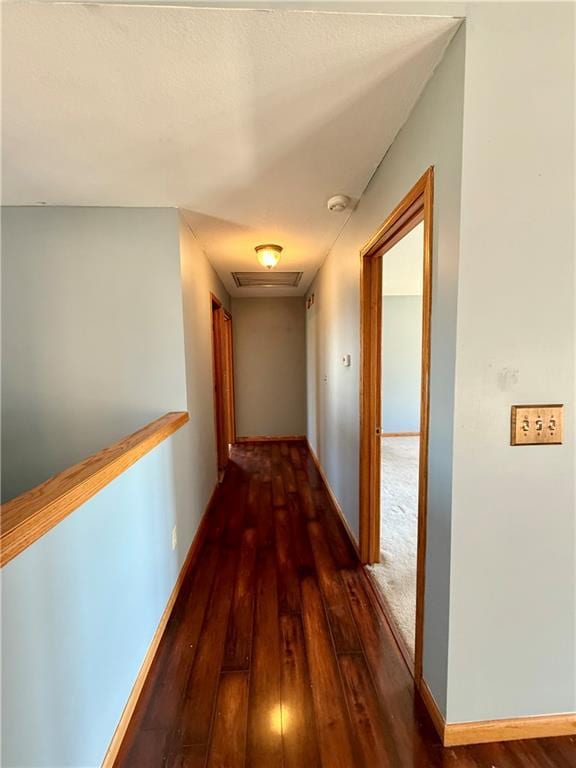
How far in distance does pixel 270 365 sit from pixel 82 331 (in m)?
3.21

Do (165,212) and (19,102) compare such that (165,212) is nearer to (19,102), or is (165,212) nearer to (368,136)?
(19,102)

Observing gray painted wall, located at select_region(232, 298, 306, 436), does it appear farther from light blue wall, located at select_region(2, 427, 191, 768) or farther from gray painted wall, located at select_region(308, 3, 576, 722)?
gray painted wall, located at select_region(308, 3, 576, 722)

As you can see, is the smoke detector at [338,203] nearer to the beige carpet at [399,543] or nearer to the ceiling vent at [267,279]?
the ceiling vent at [267,279]

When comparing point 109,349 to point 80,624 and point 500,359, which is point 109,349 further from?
point 500,359

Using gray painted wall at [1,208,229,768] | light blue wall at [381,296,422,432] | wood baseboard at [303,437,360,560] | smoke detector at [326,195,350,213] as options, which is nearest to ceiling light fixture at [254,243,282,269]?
gray painted wall at [1,208,229,768]

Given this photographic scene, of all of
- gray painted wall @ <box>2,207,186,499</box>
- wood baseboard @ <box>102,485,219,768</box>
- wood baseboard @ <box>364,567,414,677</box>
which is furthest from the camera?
gray painted wall @ <box>2,207,186,499</box>

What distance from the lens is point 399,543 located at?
2264 millimetres

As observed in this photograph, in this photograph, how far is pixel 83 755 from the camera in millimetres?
921

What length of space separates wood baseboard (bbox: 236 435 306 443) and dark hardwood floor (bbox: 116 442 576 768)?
2844mm

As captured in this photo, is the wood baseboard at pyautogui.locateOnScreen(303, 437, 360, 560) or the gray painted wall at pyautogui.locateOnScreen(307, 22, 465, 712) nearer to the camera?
the gray painted wall at pyautogui.locateOnScreen(307, 22, 465, 712)

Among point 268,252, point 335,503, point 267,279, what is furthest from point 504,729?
point 267,279

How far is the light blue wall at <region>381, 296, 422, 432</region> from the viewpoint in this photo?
17.3 feet

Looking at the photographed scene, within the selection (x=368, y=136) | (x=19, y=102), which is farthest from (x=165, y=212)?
(x=368, y=136)

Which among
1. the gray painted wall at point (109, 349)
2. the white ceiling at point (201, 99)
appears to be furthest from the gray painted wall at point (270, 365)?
the white ceiling at point (201, 99)
